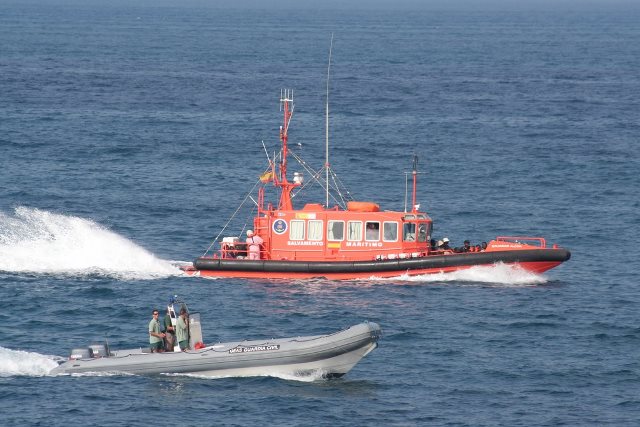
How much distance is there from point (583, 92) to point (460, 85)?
10563mm

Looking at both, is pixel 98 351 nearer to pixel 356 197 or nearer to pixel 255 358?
pixel 255 358

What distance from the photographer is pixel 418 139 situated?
274 feet

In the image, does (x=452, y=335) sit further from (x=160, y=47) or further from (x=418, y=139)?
(x=160, y=47)

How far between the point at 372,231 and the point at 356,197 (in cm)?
1612

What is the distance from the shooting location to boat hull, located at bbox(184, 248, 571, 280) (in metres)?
48.3

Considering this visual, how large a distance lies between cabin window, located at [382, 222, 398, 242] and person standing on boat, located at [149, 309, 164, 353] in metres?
13.1

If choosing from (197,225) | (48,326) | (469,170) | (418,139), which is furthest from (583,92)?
(48,326)

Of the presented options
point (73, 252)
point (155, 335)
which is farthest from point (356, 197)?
point (155, 335)

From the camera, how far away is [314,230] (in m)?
49.0

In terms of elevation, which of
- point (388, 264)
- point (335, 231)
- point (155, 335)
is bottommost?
point (155, 335)

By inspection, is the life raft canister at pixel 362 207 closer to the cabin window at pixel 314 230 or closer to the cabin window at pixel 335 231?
the cabin window at pixel 335 231

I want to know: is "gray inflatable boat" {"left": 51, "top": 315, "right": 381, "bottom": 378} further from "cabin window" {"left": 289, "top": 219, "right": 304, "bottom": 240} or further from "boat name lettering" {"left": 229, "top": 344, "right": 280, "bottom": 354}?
"cabin window" {"left": 289, "top": 219, "right": 304, "bottom": 240}

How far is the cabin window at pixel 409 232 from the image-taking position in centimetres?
4875

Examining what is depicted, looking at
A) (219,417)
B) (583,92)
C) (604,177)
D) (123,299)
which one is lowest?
(219,417)
